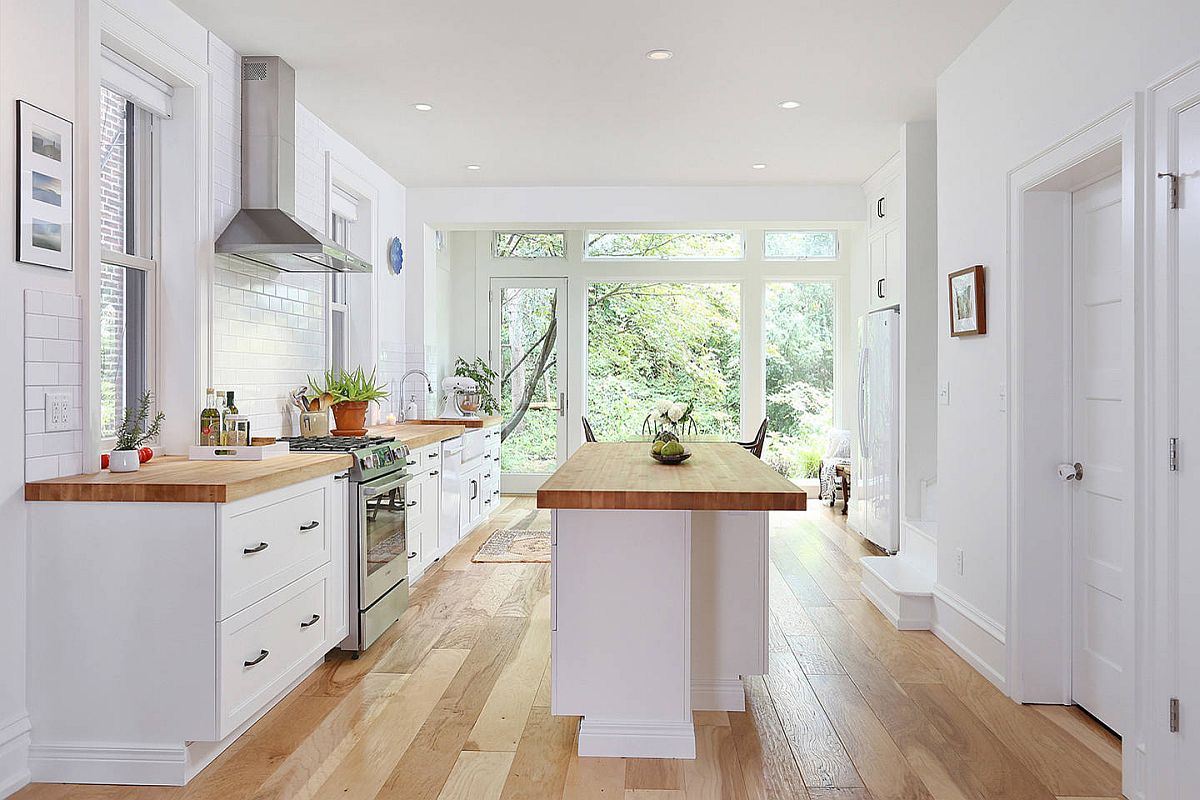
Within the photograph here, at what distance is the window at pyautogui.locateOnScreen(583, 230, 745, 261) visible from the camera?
28.0 ft

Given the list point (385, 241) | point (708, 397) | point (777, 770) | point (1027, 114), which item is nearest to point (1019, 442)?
point (1027, 114)

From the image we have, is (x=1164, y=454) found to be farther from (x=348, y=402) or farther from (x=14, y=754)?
(x=348, y=402)

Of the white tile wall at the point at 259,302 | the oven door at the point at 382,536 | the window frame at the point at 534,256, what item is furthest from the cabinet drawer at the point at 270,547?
the window frame at the point at 534,256

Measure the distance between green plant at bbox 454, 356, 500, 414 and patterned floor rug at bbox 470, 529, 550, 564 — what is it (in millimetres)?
1608

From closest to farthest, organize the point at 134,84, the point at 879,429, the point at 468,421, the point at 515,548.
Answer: the point at 134,84 → the point at 879,429 → the point at 515,548 → the point at 468,421

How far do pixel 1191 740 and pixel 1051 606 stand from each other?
100 cm

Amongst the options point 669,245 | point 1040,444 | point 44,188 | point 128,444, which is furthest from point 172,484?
point 669,245

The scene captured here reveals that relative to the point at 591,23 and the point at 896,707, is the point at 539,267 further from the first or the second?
the point at 896,707

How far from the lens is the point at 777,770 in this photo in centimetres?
265

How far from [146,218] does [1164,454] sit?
3691 millimetres

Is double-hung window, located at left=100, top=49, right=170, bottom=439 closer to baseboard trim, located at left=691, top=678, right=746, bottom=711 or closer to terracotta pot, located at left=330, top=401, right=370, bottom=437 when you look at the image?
terracotta pot, located at left=330, top=401, right=370, bottom=437

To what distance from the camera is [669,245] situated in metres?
8.57

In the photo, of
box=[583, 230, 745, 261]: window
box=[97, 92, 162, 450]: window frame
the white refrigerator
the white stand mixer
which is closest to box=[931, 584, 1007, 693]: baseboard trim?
the white refrigerator

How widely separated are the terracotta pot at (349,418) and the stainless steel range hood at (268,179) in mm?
774
